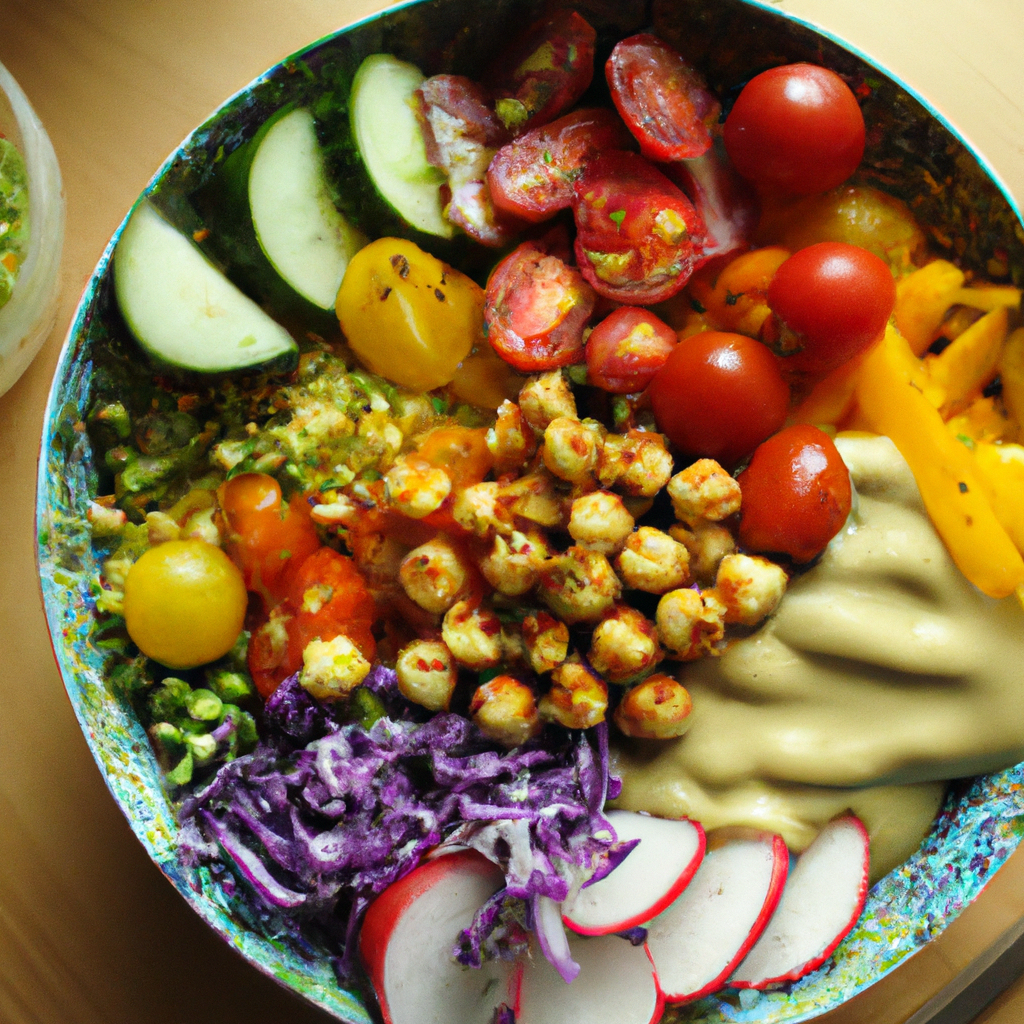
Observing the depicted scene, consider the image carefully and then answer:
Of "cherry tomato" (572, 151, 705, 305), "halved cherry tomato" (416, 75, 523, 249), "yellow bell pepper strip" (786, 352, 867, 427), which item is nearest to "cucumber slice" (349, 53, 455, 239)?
"halved cherry tomato" (416, 75, 523, 249)

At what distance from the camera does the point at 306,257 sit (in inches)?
52.5

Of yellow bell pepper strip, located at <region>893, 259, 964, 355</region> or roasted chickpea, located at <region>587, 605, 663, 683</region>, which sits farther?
yellow bell pepper strip, located at <region>893, 259, 964, 355</region>

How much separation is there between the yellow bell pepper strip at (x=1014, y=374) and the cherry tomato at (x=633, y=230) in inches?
20.4

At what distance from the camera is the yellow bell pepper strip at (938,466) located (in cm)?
121

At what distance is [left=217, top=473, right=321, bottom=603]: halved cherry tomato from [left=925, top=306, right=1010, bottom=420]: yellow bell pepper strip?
1053mm

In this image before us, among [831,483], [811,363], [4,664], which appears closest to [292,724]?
[4,664]

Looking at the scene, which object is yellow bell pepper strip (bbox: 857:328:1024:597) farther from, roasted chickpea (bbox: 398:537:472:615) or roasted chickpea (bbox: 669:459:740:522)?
roasted chickpea (bbox: 398:537:472:615)

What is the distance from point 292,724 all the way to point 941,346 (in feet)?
4.04

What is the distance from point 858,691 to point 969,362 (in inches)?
22.1

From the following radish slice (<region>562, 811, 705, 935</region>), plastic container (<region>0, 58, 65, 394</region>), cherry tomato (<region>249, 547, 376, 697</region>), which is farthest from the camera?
plastic container (<region>0, 58, 65, 394</region>)

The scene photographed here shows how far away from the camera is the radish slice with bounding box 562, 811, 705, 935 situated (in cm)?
114

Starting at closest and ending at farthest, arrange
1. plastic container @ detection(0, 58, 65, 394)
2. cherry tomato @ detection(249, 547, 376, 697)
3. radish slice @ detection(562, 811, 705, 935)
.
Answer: radish slice @ detection(562, 811, 705, 935), cherry tomato @ detection(249, 547, 376, 697), plastic container @ detection(0, 58, 65, 394)

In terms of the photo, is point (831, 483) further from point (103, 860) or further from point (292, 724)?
point (103, 860)

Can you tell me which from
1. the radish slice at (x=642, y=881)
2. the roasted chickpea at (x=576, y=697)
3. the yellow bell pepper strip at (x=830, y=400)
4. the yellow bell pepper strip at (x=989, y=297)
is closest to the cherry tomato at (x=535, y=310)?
the yellow bell pepper strip at (x=830, y=400)
